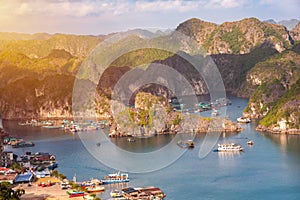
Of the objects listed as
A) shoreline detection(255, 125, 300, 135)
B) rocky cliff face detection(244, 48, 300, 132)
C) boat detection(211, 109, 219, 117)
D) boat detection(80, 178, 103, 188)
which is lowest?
boat detection(80, 178, 103, 188)

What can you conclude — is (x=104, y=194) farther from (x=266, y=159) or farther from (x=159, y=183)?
(x=266, y=159)

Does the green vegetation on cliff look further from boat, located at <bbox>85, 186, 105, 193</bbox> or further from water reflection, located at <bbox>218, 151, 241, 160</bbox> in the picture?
boat, located at <bbox>85, 186, 105, 193</bbox>

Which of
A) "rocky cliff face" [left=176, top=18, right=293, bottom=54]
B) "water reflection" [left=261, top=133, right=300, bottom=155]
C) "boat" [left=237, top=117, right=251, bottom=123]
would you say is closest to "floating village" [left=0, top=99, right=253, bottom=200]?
"water reflection" [left=261, top=133, right=300, bottom=155]

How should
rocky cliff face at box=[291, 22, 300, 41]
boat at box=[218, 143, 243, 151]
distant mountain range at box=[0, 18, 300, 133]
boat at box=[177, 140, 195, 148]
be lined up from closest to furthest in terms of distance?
boat at box=[218, 143, 243, 151] < boat at box=[177, 140, 195, 148] < distant mountain range at box=[0, 18, 300, 133] < rocky cliff face at box=[291, 22, 300, 41]

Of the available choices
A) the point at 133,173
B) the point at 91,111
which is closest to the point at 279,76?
the point at 91,111

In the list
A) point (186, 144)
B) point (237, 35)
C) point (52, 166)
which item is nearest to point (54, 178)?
point (52, 166)

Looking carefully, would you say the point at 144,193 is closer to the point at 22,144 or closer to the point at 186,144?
the point at 186,144
